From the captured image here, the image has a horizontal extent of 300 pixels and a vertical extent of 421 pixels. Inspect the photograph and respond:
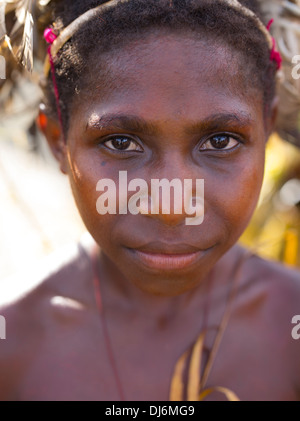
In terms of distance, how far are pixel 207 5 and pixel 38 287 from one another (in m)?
1.07

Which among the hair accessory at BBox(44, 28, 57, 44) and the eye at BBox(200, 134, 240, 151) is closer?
the eye at BBox(200, 134, 240, 151)

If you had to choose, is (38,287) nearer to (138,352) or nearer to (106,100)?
(138,352)

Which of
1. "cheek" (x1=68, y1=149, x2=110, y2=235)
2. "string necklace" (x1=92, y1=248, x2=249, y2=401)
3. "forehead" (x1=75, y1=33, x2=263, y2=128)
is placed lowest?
"string necklace" (x1=92, y1=248, x2=249, y2=401)

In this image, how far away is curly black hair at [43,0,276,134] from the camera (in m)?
1.19

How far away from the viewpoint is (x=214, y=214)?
1.24 metres

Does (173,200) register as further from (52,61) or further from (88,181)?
(52,61)

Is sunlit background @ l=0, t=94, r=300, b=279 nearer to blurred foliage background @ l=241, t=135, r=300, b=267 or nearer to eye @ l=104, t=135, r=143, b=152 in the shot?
blurred foliage background @ l=241, t=135, r=300, b=267

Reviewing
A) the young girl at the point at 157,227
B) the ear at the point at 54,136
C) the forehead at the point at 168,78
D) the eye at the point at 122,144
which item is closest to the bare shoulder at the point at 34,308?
the young girl at the point at 157,227

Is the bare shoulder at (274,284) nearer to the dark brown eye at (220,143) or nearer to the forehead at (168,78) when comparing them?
the dark brown eye at (220,143)

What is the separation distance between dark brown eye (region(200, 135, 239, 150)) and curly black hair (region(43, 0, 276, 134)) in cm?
16

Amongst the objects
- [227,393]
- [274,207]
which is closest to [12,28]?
[227,393]

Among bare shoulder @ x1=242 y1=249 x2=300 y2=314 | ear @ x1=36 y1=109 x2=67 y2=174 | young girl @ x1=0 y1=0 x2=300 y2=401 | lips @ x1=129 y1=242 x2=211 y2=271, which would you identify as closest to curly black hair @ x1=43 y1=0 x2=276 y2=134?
young girl @ x1=0 y1=0 x2=300 y2=401

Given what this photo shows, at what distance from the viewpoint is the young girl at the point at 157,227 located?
1.18m
